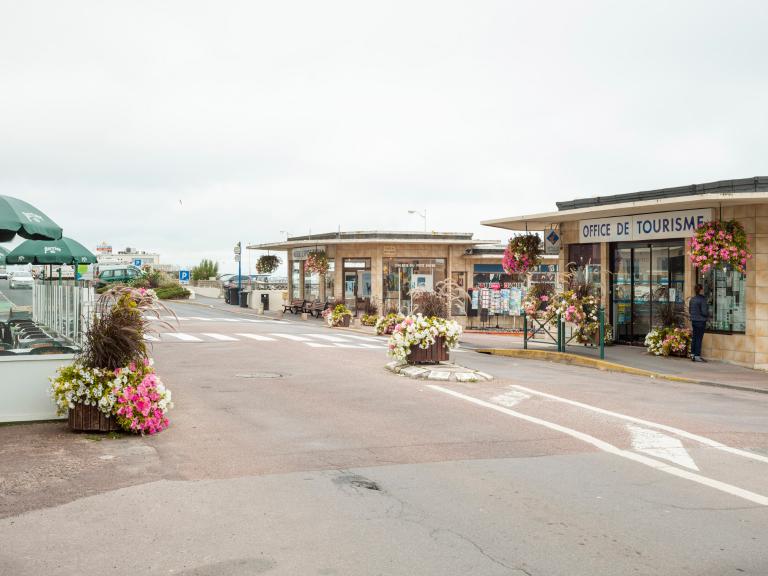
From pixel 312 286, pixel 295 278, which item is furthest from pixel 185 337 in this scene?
pixel 295 278

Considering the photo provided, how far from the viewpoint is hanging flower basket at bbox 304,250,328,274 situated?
42.7 m

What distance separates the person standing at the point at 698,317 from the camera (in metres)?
17.6

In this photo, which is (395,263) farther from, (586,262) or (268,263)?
(586,262)

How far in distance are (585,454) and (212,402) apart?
5.87 metres

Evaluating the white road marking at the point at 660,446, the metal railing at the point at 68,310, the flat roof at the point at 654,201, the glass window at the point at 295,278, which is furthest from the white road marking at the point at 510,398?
the glass window at the point at 295,278

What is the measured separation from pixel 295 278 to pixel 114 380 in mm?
40187

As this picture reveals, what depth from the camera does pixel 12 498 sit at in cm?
648

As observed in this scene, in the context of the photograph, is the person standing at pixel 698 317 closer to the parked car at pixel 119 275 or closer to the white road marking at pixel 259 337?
the white road marking at pixel 259 337

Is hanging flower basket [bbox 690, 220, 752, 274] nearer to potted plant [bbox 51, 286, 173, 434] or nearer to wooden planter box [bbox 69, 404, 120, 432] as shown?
potted plant [bbox 51, 286, 173, 434]

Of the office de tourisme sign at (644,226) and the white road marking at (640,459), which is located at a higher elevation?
the office de tourisme sign at (644,226)

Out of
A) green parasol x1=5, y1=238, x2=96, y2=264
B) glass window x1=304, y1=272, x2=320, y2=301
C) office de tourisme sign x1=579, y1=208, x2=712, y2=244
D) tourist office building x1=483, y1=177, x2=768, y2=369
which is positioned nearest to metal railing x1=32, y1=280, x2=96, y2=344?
green parasol x1=5, y1=238, x2=96, y2=264

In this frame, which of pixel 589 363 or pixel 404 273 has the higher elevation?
pixel 404 273

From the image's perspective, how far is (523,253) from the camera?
75.8 feet

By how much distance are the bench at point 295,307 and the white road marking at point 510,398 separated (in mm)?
31616
